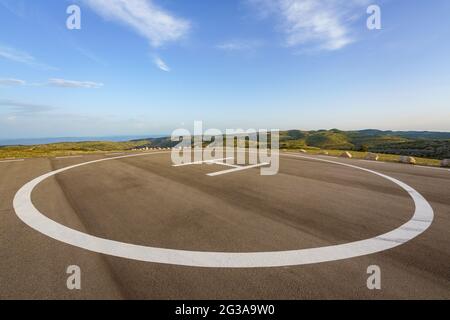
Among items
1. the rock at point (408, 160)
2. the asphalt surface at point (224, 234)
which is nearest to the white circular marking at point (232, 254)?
the asphalt surface at point (224, 234)

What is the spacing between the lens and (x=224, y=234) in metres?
3.60

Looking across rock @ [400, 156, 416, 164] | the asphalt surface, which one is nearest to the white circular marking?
the asphalt surface

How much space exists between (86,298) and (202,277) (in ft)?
3.79

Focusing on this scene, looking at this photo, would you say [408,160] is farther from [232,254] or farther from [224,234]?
[232,254]

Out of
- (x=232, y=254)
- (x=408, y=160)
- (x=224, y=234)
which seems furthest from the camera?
(x=408, y=160)

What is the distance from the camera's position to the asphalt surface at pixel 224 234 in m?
2.30

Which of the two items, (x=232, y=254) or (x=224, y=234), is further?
(x=224, y=234)

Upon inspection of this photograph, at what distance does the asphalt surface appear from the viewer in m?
2.30

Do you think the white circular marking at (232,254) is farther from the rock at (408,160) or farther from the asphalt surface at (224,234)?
the rock at (408,160)

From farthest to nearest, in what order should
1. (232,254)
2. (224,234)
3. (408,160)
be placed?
(408,160), (224,234), (232,254)

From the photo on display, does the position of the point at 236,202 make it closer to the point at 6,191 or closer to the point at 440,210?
the point at 440,210

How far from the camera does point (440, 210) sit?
15.2 ft

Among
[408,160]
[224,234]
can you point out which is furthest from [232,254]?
[408,160]

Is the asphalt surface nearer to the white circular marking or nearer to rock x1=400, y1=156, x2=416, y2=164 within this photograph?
the white circular marking
